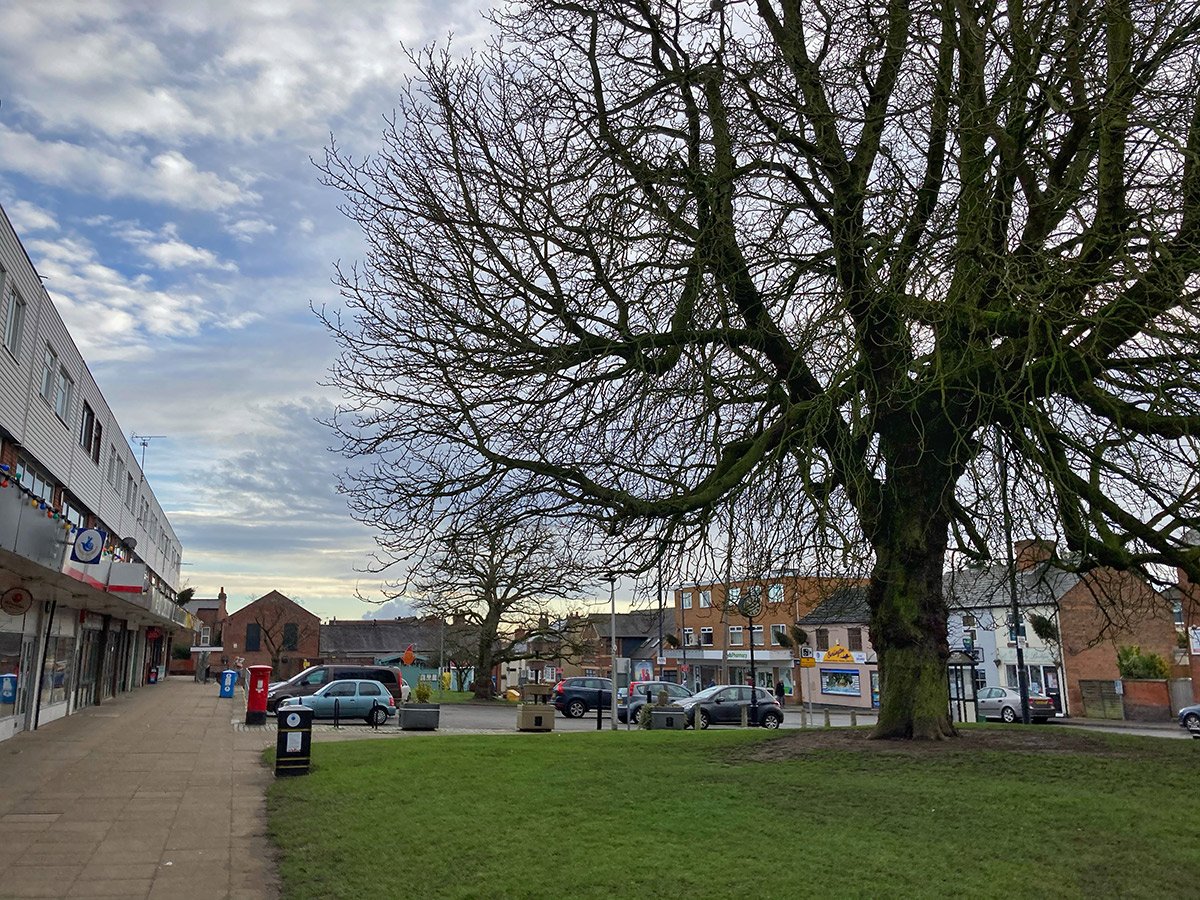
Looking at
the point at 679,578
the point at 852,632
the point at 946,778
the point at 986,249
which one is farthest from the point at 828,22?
the point at 852,632

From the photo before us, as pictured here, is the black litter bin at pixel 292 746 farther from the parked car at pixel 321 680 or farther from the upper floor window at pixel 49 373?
the parked car at pixel 321 680

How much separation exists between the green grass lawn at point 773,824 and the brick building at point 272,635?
8277 cm

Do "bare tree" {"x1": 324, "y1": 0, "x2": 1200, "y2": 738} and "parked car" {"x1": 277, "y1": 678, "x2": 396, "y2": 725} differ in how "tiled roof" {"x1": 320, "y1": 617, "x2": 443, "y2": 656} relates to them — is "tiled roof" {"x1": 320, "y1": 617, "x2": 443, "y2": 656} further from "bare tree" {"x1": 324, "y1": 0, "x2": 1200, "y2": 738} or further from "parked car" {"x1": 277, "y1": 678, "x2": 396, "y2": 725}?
"bare tree" {"x1": 324, "y1": 0, "x2": 1200, "y2": 738}

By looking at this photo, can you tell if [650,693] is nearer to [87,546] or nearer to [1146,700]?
[87,546]

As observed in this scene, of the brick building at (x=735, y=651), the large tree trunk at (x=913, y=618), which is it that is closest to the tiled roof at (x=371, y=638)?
the brick building at (x=735, y=651)

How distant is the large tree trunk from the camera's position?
1284 cm

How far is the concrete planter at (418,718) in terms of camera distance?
26.5m

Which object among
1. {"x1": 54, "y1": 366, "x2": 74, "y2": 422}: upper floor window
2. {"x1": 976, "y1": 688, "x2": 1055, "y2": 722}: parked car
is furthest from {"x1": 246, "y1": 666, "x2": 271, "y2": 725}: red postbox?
{"x1": 976, "y1": 688, "x2": 1055, "y2": 722}: parked car

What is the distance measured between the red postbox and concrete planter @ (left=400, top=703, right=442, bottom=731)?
3755 millimetres

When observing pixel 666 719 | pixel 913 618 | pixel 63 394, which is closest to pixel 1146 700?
pixel 666 719

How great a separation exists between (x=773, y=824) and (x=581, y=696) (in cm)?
3062

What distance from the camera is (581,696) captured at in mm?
38438

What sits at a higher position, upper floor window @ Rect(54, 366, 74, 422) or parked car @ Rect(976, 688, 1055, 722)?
upper floor window @ Rect(54, 366, 74, 422)

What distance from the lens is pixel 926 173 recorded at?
12.2 meters
